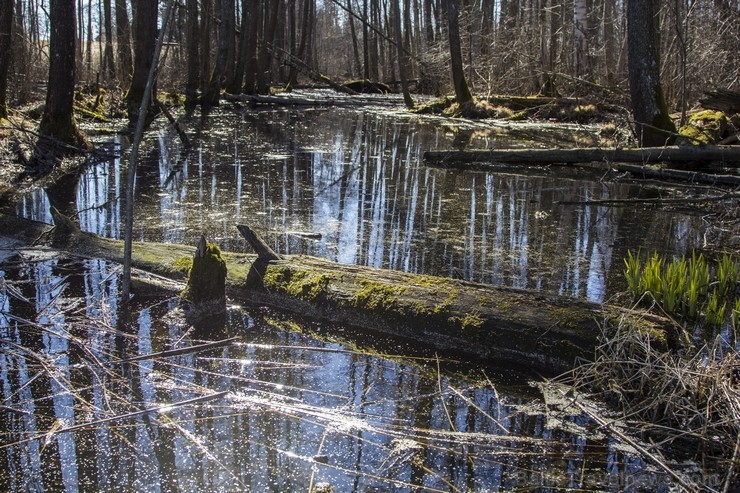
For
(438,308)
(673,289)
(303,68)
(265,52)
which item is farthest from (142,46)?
(303,68)

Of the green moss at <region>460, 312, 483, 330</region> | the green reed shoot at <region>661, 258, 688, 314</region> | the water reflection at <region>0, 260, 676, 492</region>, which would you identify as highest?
the green reed shoot at <region>661, 258, 688, 314</region>

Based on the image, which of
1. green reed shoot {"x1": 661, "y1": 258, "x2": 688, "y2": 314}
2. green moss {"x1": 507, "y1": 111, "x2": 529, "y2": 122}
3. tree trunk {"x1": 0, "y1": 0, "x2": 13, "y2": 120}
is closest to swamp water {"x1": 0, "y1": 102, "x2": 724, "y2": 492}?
green reed shoot {"x1": 661, "y1": 258, "x2": 688, "y2": 314}

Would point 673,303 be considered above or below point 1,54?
below

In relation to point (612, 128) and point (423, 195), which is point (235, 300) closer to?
point (423, 195)

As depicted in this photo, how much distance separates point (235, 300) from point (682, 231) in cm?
514

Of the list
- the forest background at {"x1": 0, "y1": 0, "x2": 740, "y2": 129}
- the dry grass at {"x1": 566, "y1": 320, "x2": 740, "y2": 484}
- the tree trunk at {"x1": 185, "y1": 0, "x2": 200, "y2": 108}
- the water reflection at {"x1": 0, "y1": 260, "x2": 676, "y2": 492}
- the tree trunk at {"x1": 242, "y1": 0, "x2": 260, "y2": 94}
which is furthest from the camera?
the tree trunk at {"x1": 242, "y1": 0, "x2": 260, "y2": 94}

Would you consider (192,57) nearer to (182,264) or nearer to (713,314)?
(182,264)

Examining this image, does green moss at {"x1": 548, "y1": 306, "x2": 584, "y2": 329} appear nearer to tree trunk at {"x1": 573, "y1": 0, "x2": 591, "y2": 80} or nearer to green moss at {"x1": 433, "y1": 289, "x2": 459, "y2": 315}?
green moss at {"x1": 433, "y1": 289, "x2": 459, "y2": 315}

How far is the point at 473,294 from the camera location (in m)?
4.46

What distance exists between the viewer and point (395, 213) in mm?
8391

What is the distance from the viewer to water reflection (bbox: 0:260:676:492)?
9.72 feet

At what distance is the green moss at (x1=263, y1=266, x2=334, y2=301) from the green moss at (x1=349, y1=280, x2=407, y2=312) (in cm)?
25

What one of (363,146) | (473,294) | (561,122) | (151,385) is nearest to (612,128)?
(561,122)

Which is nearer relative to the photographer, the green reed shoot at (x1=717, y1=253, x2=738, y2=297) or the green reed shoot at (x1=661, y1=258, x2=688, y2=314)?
the green reed shoot at (x1=661, y1=258, x2=688, y2=314)
